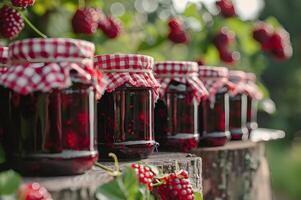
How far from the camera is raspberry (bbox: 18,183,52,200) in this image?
1.40 metres

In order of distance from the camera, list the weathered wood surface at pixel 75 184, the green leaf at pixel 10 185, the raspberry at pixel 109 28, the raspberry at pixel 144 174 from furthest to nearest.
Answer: the raspberry at pixel 109 28 < the raspberry at pixel 144 174 < the weathered wood surface at pixel 75 184 < the green leaf at pixel 10 185

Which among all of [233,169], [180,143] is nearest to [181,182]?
[180,143]

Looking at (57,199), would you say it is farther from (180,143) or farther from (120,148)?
(180,143)

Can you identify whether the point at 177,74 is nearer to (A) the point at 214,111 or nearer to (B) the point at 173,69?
(B) the point at 173,69

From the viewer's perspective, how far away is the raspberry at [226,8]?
12.3 ft

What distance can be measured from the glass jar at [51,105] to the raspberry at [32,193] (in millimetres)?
208

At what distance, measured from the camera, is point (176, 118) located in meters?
2.30

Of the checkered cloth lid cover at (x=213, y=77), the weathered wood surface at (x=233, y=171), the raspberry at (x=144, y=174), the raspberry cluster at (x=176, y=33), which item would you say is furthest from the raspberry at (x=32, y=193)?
the raspberry cluster at (x=176, y=33)

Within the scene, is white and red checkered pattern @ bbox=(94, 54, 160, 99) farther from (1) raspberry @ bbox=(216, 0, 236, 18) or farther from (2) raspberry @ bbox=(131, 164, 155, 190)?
(1) raspberry @ bbox=(216, 0, 236, 18)

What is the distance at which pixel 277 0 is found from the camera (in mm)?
15344

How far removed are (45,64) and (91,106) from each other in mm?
143

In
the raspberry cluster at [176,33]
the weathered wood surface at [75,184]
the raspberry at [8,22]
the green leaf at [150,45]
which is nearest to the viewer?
the weathered wood surface at [75,184]

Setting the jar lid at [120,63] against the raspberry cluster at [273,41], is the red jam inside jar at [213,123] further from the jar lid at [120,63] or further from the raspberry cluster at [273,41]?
the raspberry cluster at [273,41]

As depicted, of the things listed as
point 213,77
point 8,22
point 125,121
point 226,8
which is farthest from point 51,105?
point 226,8
